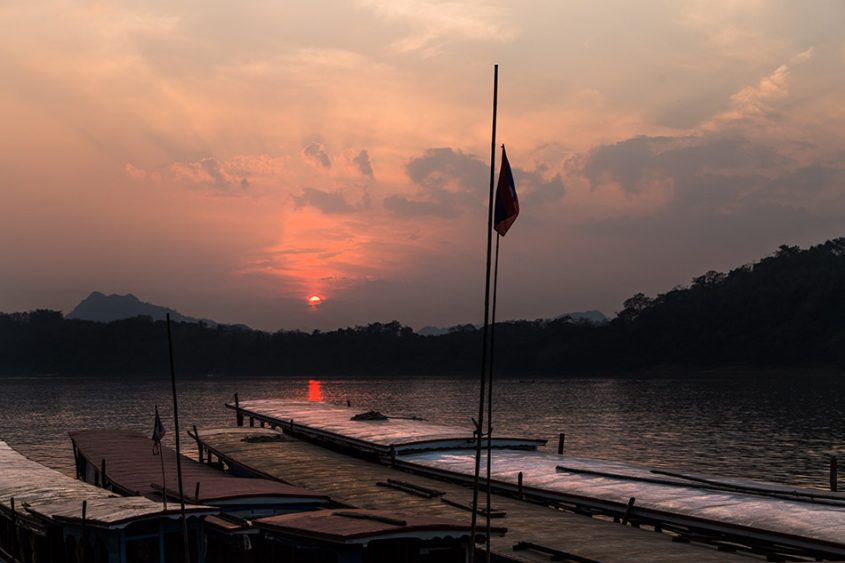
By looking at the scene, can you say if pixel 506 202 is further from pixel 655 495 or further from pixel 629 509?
pixel 655 495

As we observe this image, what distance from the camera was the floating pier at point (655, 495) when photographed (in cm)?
3072

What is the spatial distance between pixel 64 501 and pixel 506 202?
2197 centimetres

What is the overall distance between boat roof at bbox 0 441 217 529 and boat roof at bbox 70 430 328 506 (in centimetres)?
177

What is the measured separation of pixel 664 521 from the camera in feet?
113

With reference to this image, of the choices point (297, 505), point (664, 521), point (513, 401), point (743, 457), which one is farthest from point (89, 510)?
point (513, 401)

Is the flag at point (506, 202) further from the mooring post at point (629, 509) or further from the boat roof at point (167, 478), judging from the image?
the mooring post at point (629, 509)

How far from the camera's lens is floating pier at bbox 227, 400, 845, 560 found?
30719 mm

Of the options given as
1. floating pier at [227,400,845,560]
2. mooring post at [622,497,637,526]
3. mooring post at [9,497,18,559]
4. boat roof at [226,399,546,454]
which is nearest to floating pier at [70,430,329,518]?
mooring post at [9,497,18,559]

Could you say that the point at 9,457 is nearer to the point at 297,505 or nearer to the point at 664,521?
the point at 297,505

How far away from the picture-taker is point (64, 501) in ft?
106

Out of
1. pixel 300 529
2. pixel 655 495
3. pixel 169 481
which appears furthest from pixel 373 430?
pixel 300 529

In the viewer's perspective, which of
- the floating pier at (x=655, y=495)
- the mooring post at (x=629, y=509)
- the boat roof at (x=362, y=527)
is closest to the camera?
the boat roof at (x=362, y=527)

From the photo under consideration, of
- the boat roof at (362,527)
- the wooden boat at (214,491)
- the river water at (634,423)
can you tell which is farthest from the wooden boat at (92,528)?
the river water at (634,423)

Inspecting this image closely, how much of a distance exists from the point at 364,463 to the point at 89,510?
26.1 metres
